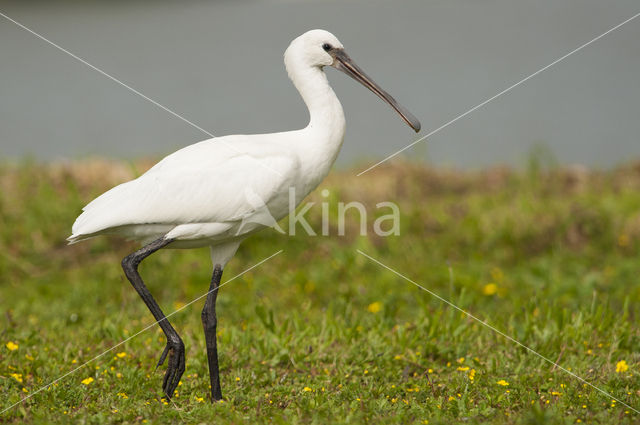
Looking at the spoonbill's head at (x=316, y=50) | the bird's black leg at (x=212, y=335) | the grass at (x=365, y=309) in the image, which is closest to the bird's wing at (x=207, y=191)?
the bird's black leg at (x=212, y=335)

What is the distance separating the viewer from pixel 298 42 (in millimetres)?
4008

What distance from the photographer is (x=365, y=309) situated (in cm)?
559

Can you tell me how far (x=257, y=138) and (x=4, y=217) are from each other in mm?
4251

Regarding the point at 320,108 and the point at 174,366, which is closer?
the point at 174,366

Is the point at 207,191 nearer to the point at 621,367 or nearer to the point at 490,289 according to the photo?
the point at 621,367

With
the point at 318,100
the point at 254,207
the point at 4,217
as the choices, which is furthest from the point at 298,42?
the point at 4,217

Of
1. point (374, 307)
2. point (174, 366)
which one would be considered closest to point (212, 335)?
point (174, 366)

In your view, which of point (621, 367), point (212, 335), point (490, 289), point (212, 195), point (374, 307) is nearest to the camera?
point (212, 195)

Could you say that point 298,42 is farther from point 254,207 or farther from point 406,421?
point 406,421

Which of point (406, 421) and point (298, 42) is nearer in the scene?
point (406, 421)

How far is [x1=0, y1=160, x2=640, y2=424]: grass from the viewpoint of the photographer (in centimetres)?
365

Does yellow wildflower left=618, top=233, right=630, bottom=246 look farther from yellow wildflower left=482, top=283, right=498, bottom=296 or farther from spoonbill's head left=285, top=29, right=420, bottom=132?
spoonbill's head left=285, top=29, right=420, bottom=132

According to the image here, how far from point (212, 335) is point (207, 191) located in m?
0.73

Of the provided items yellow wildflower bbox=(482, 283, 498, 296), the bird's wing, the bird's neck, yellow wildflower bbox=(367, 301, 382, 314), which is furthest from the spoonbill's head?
yellow wildflower bbox=(482, 283, 498, 296)
